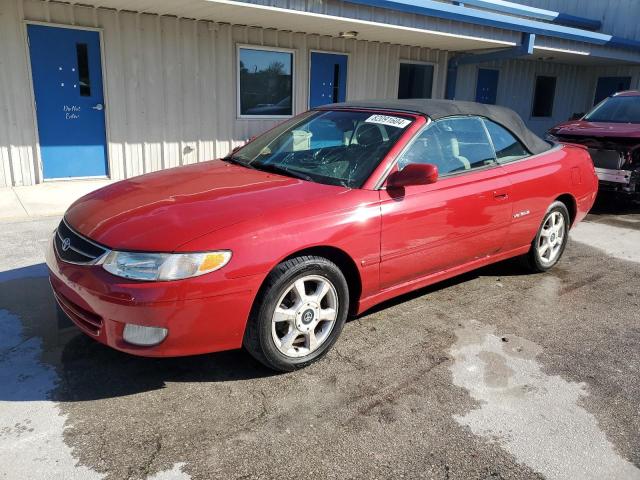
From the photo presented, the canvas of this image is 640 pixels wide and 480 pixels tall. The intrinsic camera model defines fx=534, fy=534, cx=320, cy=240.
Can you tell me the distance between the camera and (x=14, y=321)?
3736 millimetres

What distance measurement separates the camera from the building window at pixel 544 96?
51.9 ft

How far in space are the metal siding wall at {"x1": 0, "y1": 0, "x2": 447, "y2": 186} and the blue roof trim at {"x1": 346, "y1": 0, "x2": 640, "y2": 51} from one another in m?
2.26

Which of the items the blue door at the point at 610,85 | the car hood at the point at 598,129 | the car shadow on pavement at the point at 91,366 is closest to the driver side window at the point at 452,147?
the car shadow on pavement at the point at 91,366

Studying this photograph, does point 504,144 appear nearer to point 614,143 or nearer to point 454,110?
point 454,110

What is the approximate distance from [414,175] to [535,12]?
12.7 m

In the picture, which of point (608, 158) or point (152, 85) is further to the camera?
point (152, 85)

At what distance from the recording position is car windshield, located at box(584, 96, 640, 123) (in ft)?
26.9

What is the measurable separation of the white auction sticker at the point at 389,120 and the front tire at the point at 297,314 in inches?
48.4

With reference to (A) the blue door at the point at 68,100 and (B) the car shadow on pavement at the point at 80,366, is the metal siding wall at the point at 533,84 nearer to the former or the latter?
(A) the blue door at the point at 68,100

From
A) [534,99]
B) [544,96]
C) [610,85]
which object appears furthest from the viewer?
[610,85]

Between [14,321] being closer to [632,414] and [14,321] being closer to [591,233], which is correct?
[632,414]

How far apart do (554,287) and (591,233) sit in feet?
8.00

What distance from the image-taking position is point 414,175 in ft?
11.1

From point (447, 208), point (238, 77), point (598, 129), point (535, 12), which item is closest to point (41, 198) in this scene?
A: point (238, 77)
